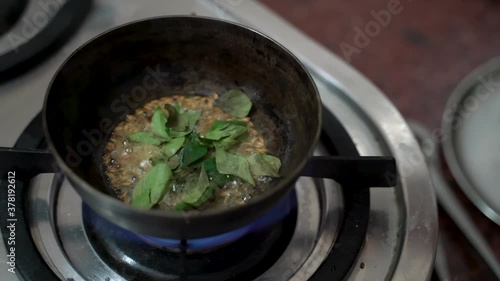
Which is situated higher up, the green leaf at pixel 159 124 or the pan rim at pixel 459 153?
the pan rim at pixel 459 153

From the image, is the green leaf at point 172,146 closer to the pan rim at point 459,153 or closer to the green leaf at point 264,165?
the green leaf at point 264,165

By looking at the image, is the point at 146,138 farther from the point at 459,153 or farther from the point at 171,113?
the point at 459,153

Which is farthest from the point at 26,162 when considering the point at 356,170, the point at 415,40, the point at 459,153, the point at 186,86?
the point at 415,40

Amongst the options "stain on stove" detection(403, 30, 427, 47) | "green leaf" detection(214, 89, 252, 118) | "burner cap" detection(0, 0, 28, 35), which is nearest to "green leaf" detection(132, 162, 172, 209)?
"green leaf" detection(214, 89, 252, 118)

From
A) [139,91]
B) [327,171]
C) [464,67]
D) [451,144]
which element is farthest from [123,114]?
[464,67]

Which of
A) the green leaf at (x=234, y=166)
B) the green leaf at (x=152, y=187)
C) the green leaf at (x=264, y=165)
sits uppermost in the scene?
the green leaf at (x=264, y=165)

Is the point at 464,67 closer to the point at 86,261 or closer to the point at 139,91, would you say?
the point at 139,91

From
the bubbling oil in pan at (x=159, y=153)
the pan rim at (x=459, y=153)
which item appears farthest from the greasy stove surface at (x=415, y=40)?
the bubbling oil in pan at (x=159, y=153)
